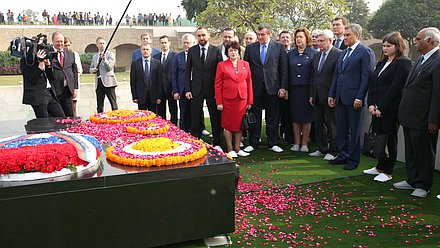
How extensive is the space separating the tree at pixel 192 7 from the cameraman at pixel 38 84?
118 feet

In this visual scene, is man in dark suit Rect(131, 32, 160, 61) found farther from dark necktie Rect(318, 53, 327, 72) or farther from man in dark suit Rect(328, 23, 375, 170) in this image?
man in dark suit Rect(328, 23, 375, 170)

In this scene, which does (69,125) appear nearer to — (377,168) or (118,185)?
(118,185)

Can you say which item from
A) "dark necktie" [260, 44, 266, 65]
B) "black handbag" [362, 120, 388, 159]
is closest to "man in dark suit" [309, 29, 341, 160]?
"dark necktie" [260, 44, 266, 65]

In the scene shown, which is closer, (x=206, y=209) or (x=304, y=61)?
(x=206, y=209)

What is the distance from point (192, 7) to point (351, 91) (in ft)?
125

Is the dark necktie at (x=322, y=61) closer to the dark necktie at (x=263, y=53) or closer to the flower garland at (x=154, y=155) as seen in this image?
the dark necktie at (x=263, y=53)

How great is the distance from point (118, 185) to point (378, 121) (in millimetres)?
3081

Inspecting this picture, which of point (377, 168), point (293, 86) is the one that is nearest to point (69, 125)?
point (293, 86)

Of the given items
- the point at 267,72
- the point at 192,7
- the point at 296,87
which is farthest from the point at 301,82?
the point at 192,7

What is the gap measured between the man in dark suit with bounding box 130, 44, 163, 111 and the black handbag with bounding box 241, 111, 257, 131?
1756 mm

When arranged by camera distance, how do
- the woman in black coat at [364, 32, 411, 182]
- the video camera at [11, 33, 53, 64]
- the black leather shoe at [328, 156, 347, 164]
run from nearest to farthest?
the woman in black coat at [364, 32, 411, 182]
the video camera at [11, 33, 53, 64]
the black leather shoe at [328, 156, 347, 164]

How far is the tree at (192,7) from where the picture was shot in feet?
131

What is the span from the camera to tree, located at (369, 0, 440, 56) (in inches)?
1230

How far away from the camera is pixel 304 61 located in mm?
5891
